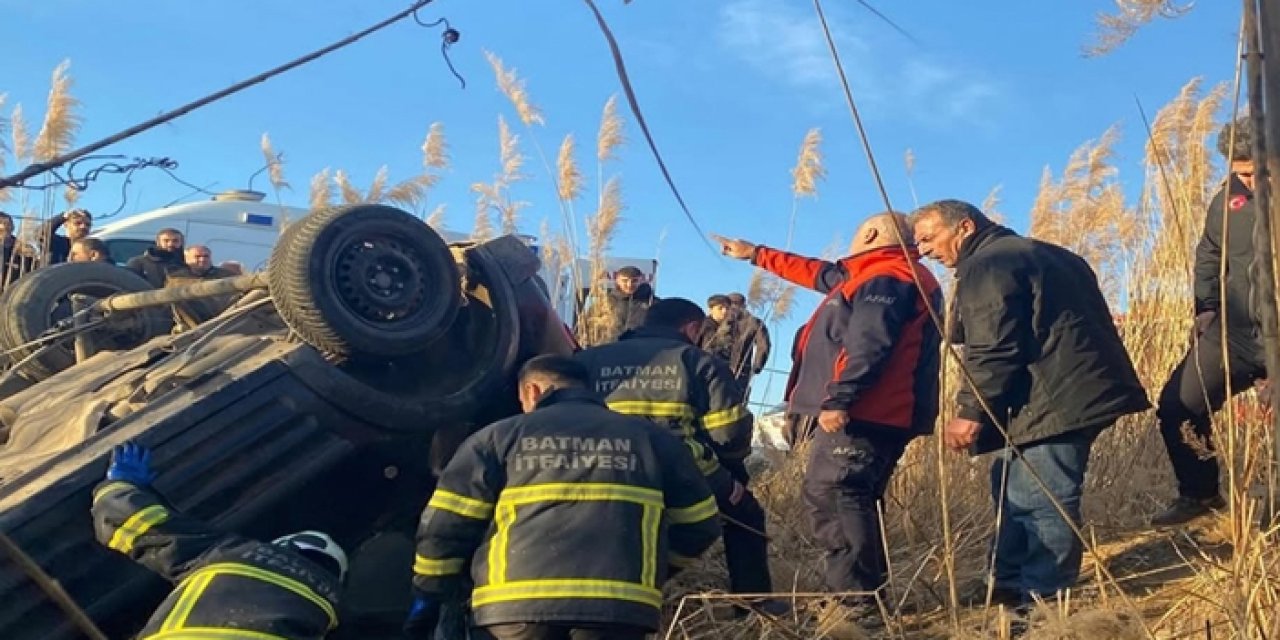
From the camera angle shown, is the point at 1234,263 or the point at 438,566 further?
the point at 1234,263

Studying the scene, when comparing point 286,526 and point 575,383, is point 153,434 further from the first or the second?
point 575,383

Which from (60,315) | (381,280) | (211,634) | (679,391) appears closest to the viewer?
(211,634)

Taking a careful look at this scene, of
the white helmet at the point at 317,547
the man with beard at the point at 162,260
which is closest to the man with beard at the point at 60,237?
the man with beard at the point at 162,260

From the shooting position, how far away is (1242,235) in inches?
177

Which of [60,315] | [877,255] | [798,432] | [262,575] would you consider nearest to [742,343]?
[798,432]

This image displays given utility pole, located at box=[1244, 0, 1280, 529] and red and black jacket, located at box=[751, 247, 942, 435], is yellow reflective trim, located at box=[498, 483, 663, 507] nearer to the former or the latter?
red and black jacket, located at box=[751, 247, 942, 435]

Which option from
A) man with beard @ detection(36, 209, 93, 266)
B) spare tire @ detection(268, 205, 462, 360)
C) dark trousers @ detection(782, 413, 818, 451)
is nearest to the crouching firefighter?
spare tire @ detection(268, 205, 462, 360)

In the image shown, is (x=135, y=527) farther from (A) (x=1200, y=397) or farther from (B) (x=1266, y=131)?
(A) (x=1200, y=397)

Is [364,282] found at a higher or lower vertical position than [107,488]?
higher

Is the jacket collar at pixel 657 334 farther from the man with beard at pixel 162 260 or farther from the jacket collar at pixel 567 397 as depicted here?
the man with beard at pixel 162 260

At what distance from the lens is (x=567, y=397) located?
3.51 m

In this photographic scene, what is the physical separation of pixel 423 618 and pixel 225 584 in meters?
0.73

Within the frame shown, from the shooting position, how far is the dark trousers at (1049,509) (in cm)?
419

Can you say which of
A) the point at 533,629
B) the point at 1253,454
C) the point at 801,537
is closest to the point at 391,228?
the point at 533,629
